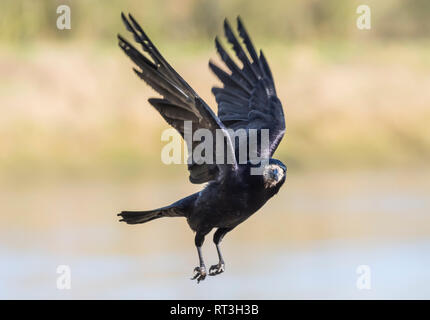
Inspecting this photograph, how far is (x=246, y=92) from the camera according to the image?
31.3 feet

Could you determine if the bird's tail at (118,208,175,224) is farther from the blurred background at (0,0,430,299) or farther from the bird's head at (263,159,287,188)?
the blurred background at (0,0,430,299)

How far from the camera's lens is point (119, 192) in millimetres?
20344

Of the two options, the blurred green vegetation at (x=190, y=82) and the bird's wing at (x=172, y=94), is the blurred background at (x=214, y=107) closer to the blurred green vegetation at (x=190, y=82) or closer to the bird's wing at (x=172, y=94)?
the blurred green vegetation at (x=190, y=82)

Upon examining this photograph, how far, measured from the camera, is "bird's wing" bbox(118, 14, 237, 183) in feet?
24.6

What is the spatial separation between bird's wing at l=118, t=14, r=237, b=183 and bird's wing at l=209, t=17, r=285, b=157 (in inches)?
55.3

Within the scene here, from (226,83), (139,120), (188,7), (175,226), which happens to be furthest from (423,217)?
(226,83)

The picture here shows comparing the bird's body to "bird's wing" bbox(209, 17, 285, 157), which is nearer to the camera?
the bird's body

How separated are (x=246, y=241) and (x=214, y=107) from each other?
3.66m

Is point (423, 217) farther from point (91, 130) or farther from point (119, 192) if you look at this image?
point (91, 130)

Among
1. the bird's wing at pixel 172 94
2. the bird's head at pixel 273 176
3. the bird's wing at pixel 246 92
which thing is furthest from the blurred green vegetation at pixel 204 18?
the bird's head at pixel 273 176

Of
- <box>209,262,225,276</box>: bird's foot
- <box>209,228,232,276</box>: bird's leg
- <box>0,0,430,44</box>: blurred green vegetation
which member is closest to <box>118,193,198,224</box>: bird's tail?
<box>209,228,232,276</box>: bird's leg

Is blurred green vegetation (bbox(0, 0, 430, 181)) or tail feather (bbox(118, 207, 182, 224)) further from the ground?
blurred green vegetation (bbox(0, 0, 430, 181))

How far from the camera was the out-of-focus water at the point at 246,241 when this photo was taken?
15.3m

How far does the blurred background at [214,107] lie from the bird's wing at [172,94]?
756 centimetres
